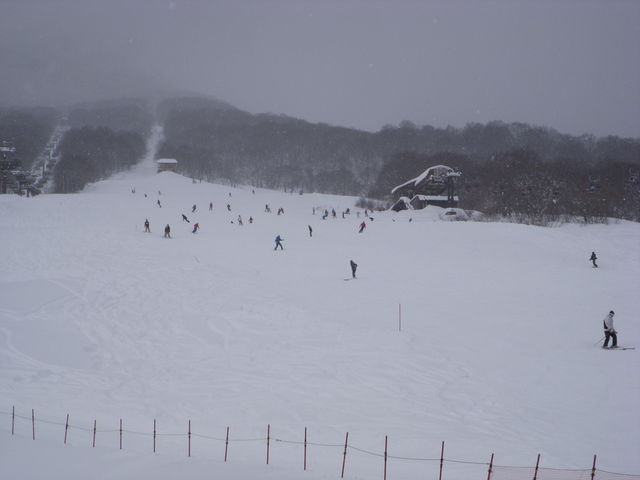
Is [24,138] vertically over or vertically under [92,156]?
over

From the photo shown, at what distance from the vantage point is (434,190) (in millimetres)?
58125

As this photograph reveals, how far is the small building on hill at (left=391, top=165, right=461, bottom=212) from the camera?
56406 millimetres

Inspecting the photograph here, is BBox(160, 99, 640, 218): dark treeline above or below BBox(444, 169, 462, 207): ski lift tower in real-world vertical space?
above

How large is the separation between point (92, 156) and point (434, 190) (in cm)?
9774

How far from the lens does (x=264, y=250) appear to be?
2944 centimetres

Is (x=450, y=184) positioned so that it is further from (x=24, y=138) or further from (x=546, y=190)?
(x=24, y=138)

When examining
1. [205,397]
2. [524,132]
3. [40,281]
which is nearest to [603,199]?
[205,397]

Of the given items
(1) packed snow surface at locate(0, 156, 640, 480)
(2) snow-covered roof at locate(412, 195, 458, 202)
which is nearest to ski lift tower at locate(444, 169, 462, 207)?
(2) snow-covered roof at locate(412, 195, 458, 202)

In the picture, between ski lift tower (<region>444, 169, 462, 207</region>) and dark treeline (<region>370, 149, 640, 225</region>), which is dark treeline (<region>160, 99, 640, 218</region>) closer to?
dark treeline (<region>370, 149, 640, 225</region>)

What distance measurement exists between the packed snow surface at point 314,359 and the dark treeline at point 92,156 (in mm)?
59267

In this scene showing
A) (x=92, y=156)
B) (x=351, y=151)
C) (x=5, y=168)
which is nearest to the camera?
(x=5, y=168)

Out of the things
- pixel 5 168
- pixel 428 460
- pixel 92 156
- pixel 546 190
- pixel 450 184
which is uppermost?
pixel 92 156

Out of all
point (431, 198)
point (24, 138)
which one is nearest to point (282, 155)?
point (24, 138)

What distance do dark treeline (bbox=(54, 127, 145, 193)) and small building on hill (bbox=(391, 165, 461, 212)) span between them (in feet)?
204
